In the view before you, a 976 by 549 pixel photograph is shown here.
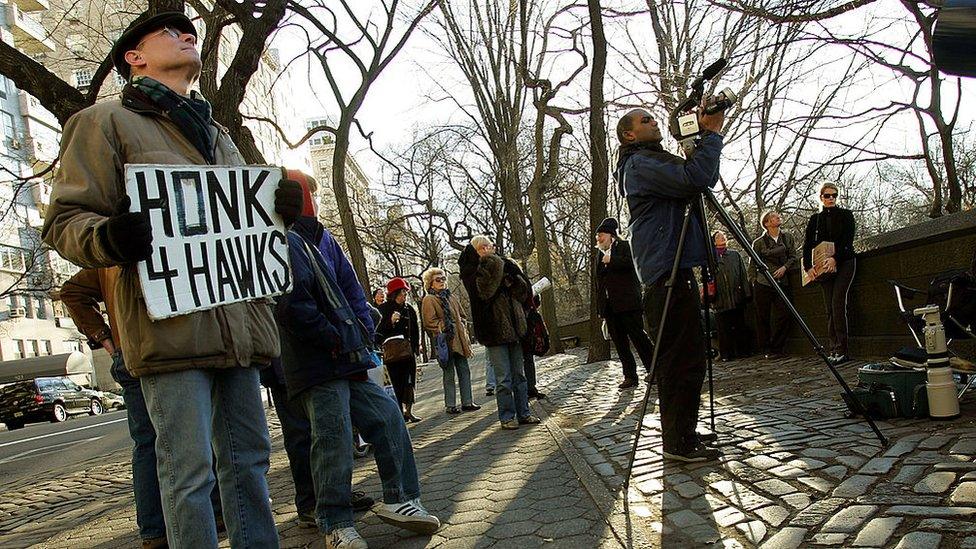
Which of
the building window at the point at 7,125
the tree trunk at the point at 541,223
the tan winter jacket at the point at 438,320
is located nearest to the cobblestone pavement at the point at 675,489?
the tan winter jacket at the point at 438,320

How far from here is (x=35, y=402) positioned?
29.9 m

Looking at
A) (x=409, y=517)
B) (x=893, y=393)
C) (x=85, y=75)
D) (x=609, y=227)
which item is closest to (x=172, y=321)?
(x=409, y=517)

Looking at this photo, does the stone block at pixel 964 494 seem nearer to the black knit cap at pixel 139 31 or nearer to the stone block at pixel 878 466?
the stone block at pixel 878 466

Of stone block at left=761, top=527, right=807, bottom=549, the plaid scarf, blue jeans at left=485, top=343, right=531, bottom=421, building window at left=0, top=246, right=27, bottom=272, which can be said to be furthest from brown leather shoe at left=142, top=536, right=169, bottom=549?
building window at left=0, top=246, right=27, bottom=272

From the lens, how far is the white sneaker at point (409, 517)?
4.06 m

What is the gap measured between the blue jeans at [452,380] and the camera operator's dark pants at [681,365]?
5612mm

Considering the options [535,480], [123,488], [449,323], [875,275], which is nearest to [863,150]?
[875,275]

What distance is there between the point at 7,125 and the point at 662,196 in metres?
55.8

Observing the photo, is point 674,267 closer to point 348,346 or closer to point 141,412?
point 348,346

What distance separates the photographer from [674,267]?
185 inches

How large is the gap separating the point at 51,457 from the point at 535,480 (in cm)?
1096

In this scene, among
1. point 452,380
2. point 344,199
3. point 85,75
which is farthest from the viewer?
point 85,75

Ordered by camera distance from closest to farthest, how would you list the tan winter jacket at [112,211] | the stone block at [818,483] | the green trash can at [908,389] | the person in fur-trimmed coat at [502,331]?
the tan winter jacket at [112,211] → the stone block at [818,483] → the green trash can at [908,389] → the person in fur-trimmed coat at [502,331]

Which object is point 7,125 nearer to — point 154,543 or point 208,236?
point 154,543
